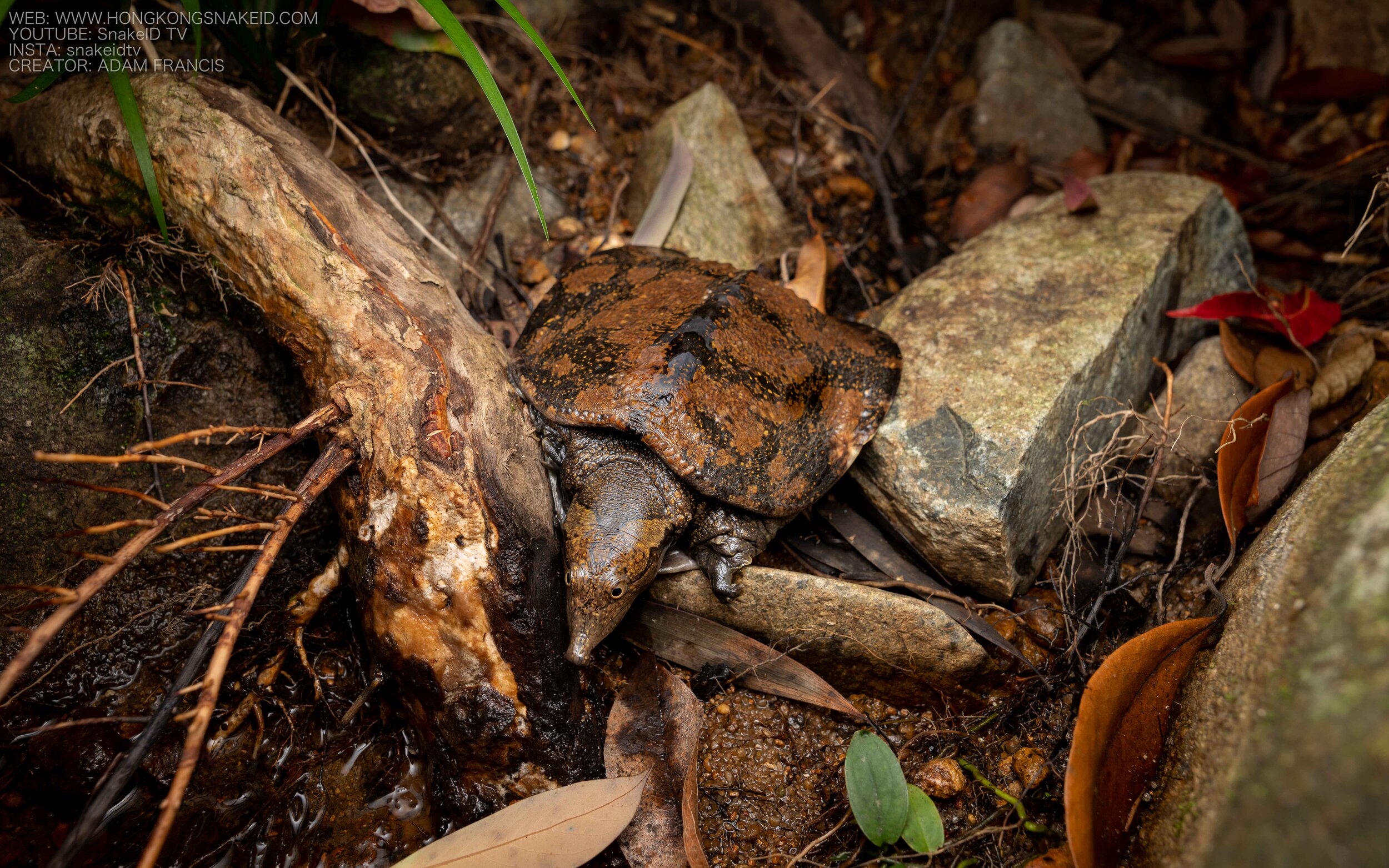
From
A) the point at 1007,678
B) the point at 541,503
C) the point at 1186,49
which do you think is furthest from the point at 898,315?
the point at 1186,49

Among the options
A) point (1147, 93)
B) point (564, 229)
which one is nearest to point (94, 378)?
point (564, 229)

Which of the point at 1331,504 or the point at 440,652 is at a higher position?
the point at 1331,504

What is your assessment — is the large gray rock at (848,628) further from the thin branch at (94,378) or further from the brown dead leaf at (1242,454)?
the thin branch at (94,378)

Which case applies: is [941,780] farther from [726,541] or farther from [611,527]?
[611,527]

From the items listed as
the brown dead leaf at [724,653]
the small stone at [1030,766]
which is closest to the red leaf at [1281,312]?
the small stone at [1030,766]

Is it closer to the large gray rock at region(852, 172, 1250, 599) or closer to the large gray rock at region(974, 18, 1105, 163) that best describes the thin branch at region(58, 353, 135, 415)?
the large gray rock at region(852, 172, 1250, 599)

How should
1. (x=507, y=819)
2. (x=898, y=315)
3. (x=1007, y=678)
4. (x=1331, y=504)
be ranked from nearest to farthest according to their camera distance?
(x=1331, y=504) < (x=507, y=819) < (x=1007, y=678) < (x=898, y=315)

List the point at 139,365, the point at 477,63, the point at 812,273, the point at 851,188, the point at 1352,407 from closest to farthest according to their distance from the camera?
the point at 477,63, the point at 139,365, the point at 1352,407, the point at 812,273, the point at 851,188

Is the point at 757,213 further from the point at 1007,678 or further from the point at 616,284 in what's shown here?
the point at 1007,678
